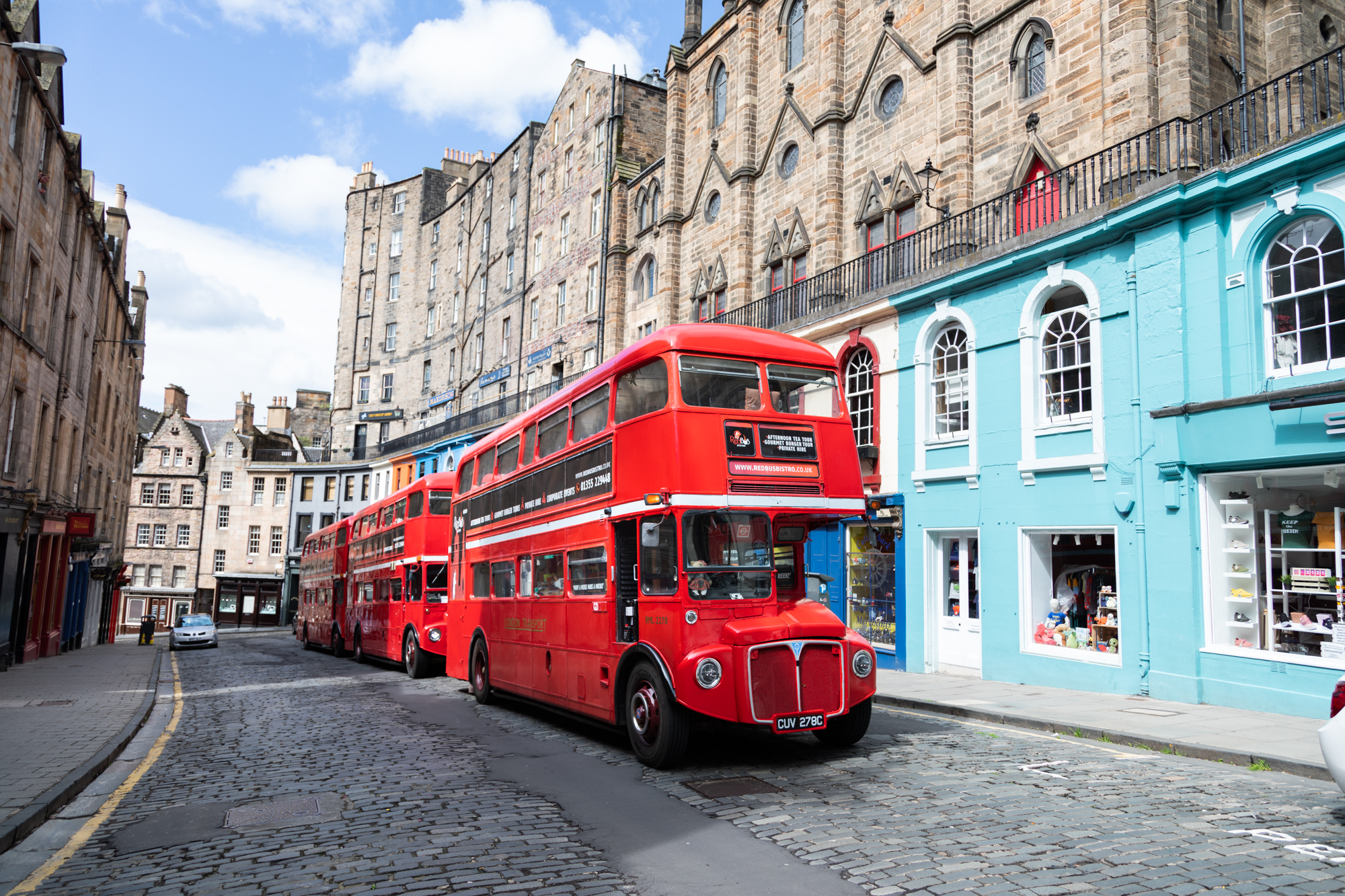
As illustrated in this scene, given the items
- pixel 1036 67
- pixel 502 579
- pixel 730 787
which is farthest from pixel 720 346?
pixel 1036 67

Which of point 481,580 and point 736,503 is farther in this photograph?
point 481,580

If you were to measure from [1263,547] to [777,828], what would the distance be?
29.1 feet

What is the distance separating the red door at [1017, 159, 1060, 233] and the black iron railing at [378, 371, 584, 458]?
816 inches

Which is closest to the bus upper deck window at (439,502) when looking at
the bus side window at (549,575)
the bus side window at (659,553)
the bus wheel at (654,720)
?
the bus side window at (549,575)

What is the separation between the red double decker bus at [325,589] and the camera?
28078 millimetres

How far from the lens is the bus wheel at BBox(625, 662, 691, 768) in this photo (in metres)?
8.49

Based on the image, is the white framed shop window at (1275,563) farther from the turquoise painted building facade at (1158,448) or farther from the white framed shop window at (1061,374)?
the white framed shop window at (1061,374)

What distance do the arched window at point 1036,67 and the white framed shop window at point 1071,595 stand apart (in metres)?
8.53

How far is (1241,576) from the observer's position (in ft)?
39.0

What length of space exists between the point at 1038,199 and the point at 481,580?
37.3ft

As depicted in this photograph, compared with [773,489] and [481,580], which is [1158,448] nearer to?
[773,489]

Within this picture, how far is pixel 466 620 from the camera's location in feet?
51.6

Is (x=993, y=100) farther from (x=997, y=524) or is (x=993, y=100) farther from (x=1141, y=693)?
(x=1141, y=693)

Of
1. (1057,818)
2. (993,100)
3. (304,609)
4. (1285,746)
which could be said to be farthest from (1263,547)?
(304,609)
